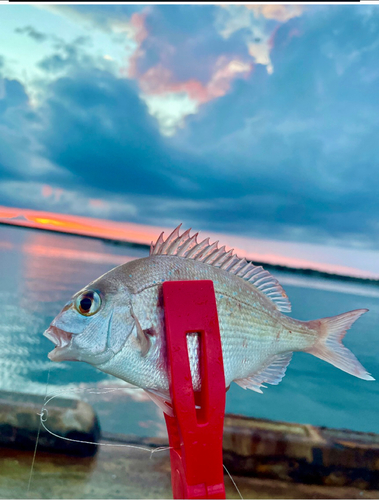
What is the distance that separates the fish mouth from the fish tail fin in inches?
21.5

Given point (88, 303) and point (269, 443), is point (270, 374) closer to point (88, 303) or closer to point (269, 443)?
point (88, 303)

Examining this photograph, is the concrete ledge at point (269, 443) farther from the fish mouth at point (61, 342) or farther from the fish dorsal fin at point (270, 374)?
the fish mouth at point (61, 342)

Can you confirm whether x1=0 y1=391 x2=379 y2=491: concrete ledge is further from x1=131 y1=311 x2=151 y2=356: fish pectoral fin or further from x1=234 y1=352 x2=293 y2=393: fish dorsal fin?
x1=131 y1=311 x2=151 y2=356: fish pectoral fin

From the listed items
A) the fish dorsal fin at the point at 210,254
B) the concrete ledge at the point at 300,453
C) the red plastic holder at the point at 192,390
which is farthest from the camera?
the concrete ledge at the point at 300,453

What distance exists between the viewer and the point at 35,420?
7.68 ft

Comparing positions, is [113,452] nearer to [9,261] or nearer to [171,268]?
[171,268]

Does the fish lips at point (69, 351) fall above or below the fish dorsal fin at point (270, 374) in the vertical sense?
above

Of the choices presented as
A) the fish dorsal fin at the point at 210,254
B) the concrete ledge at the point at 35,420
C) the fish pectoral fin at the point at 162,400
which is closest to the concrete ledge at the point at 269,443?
the concrete ledge at the point at 35,420

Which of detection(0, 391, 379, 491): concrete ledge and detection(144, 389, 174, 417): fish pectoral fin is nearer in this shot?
detection(144, 389, 174, 417): fish pectoral fin

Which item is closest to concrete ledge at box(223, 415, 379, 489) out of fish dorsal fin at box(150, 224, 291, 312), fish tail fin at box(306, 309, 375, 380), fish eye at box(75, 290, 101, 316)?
fish tail fin at box(306, 309, 375, 380)

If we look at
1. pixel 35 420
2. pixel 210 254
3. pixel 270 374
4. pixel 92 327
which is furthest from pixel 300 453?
pixel 92 327

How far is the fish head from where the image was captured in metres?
0.62

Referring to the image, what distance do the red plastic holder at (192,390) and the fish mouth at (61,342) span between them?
0.18m

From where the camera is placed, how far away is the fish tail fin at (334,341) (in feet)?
2.84
